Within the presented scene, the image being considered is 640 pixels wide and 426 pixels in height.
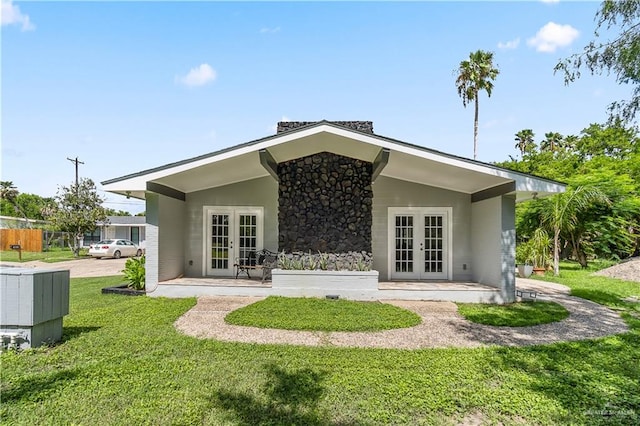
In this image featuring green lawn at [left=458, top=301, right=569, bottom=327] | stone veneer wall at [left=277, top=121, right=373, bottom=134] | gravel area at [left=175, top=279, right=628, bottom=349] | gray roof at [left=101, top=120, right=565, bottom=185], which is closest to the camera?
gravel area at [left=175, top=279, right=628, bottom=349]

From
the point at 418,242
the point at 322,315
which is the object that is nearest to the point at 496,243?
the point at 418,242

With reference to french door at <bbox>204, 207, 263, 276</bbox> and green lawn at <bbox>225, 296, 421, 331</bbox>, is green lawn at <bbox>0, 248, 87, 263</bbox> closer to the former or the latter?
french door at <bbox>204, 207, 263, 276</bbox>

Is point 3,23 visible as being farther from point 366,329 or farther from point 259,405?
point 366,329

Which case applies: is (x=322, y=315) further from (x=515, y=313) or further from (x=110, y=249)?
(x=110, y=249)

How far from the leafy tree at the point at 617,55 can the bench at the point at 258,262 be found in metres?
7.77

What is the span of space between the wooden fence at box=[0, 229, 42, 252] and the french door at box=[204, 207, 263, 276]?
73.6ft

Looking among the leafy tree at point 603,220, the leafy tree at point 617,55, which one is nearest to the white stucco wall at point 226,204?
the leafy tree at point 617,55

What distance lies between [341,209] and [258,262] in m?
3.01

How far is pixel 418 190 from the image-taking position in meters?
9.88

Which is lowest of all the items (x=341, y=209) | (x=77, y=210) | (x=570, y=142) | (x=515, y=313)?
(x=515, y=313)

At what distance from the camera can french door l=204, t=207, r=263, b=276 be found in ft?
33.1

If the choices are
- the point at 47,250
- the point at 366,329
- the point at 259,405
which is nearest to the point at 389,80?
the point at 366,329

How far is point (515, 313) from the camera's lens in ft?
22.1

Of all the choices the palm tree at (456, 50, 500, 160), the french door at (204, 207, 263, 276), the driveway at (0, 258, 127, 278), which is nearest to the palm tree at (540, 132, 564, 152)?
the palm tree at (456, 50, 500, 160)
